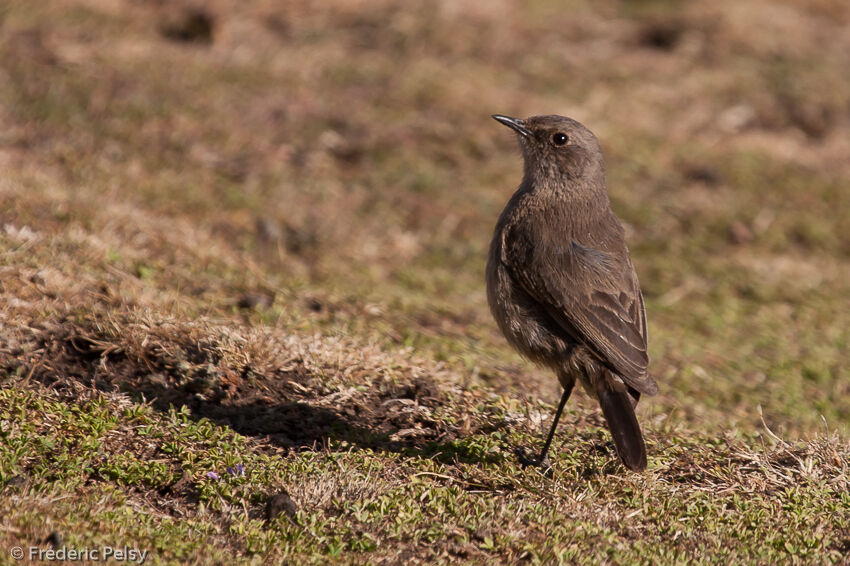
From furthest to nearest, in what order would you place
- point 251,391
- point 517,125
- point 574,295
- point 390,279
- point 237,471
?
1. point 390,279
2. point 517,125
3. point 251,391
4. point 574,295
5. point 237,471

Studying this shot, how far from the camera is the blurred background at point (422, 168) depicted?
721cm

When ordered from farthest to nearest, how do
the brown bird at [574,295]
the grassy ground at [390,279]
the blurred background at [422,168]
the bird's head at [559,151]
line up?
the blurred background at [422,168], the bird's head at [559,151], the brown bird at [574,295], the grassy ground at [390,279]

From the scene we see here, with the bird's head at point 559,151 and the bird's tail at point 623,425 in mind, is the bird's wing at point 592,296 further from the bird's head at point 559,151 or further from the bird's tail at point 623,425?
the bird's head at point 559,151

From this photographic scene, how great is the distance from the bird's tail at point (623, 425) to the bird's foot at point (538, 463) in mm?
435

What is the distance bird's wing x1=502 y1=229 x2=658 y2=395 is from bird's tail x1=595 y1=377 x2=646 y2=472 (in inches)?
4.1

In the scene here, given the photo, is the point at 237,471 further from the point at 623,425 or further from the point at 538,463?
A: the point at 623,425

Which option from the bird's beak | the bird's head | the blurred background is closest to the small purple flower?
the blurred background

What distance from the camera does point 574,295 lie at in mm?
5289

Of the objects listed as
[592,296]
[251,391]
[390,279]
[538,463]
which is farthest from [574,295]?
[390,279]

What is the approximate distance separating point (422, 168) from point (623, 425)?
6.20 m

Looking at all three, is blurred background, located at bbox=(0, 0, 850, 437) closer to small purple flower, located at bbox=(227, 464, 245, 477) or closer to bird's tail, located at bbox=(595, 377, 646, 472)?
bird's tail, located at bbox=(595, 377, 646, 472)

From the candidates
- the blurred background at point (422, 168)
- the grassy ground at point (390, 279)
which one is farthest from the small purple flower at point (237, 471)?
the blurred background at point (422, 168)

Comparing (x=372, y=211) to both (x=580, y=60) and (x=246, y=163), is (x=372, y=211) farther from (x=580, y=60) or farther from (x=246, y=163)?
(x=580, y=60)

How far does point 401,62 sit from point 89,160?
15.2 feet
